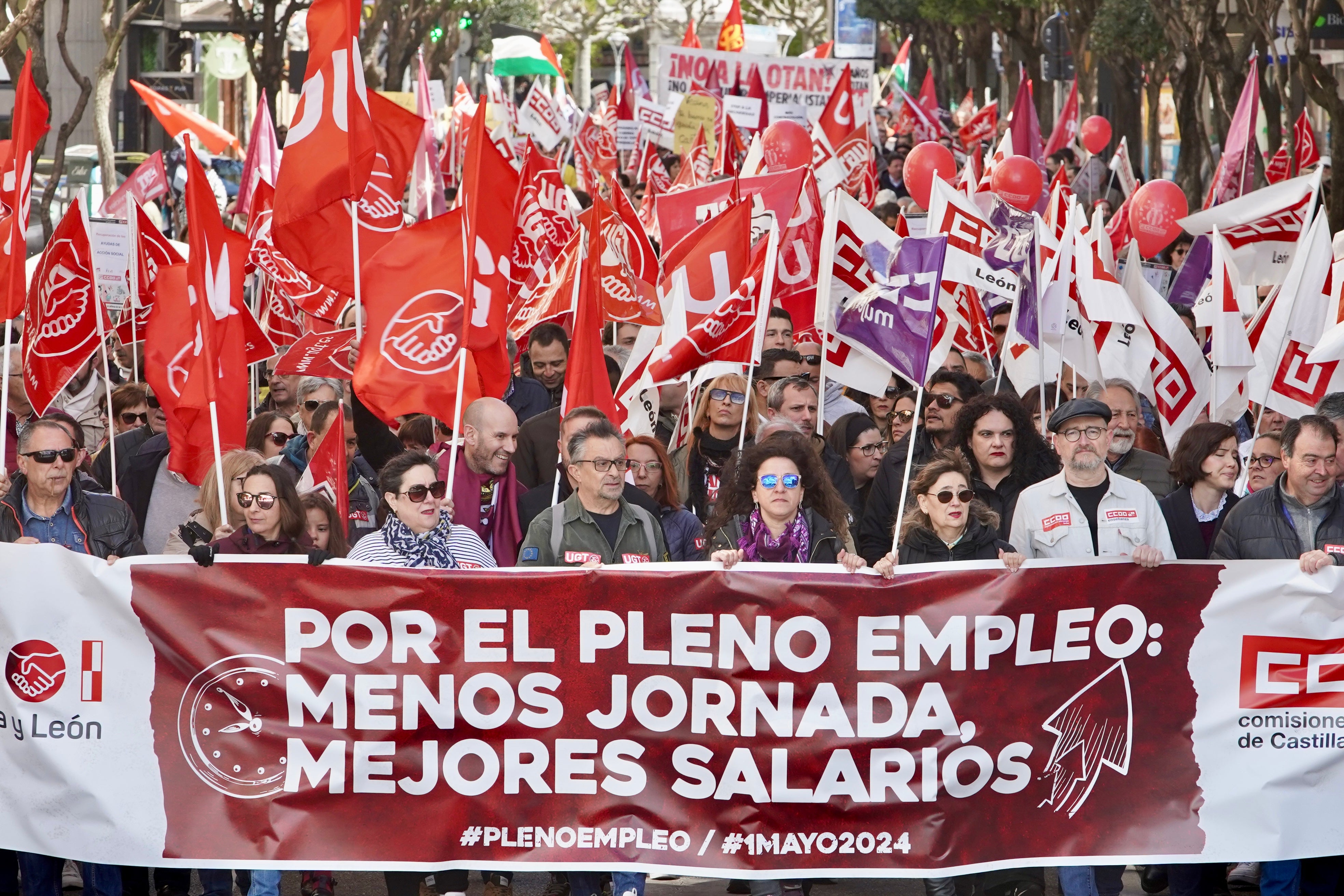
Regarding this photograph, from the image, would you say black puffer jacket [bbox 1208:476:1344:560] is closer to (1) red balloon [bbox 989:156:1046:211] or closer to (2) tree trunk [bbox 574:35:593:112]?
(1) red balloon [bbox 989:156:1046:211]

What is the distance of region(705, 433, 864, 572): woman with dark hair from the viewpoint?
647 centimetres

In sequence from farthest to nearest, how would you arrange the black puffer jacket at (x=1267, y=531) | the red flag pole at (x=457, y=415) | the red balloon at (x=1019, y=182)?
1. the red balloon at (x=1019, y=182)
2. the red flag pole at (x=457, y=415)
3. the black puffer jacket at (x=1267, y=531)

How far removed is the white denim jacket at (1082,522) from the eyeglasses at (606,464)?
1.41 metres

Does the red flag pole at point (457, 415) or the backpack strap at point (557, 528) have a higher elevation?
the red flag pole at point (457, 415)

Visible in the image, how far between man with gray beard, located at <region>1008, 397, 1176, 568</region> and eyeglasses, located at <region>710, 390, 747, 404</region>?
1.98m

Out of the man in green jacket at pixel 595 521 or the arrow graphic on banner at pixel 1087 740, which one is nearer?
the arrow graphic on banner at pixel 1087 740

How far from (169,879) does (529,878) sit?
1.25 m

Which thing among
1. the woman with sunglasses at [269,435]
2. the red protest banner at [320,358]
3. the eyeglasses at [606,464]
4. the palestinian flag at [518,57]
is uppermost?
the palestinian flag at [518,57]

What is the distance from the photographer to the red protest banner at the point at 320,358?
30.3 ft

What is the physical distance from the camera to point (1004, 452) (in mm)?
7508

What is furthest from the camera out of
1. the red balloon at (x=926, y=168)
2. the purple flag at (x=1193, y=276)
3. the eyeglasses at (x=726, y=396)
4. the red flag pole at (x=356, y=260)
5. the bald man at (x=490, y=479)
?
the red balloon at (x=926, y=168)

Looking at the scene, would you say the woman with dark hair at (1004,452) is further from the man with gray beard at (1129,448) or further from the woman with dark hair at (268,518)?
the woman with dark hair at (268,518)

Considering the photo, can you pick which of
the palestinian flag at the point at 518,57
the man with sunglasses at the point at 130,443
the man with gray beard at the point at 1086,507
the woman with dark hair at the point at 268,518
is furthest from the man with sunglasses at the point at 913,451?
the palestinian flag at the point at 518,57

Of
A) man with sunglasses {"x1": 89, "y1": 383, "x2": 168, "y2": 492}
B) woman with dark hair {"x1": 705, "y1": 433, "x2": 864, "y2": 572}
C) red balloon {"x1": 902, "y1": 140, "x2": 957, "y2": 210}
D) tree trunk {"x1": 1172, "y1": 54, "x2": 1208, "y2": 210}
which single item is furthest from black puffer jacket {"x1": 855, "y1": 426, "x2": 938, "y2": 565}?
tree trunk {"x1": 1172, "y1": 54, "x2": 1208, "y2": 210}
